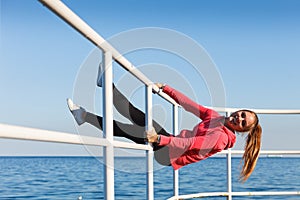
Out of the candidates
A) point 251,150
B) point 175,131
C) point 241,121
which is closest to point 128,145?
point 241,121

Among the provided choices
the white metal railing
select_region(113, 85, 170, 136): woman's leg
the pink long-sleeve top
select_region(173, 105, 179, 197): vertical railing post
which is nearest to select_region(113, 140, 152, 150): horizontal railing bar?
the white metal railing

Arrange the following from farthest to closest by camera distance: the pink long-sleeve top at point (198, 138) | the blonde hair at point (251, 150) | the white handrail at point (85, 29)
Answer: the blonde hair at point (251, 150) < the pink long-sleeve top at point (198, 138) < the white handrail at point (85, 29)

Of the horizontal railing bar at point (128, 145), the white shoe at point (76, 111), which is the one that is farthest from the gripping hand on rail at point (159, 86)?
the white shoe at point (76, 111)

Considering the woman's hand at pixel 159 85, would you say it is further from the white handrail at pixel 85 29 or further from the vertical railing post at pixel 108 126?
the vertical railing post at pixel 108 126

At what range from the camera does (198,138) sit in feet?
9.48

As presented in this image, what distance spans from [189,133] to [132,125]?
0.31 m

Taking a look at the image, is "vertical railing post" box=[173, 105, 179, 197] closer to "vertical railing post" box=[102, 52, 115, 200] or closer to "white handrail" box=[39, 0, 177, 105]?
"white handrail" box=[39, 0, 177, 105]

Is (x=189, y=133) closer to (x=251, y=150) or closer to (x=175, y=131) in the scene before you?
(x=251, y=150)

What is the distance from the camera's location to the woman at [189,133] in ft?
9.01

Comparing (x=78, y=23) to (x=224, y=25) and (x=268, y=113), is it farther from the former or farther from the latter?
(x=224, y=25)

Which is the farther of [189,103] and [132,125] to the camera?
[189,103]

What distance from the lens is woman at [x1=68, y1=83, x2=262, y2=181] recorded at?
275cm

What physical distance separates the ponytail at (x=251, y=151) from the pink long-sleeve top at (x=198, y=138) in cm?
25

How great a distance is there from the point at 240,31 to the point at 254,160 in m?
17.8
